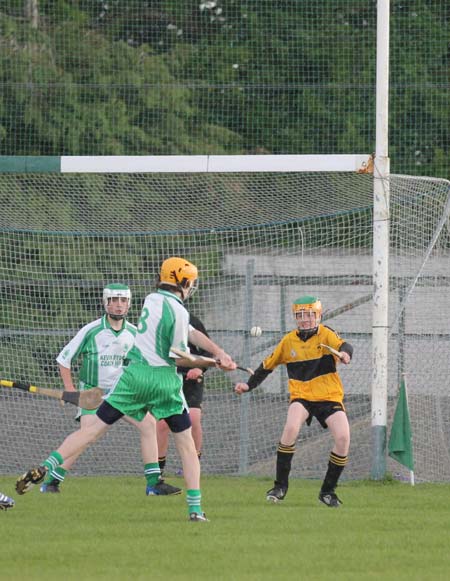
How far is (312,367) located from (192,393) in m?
1.74

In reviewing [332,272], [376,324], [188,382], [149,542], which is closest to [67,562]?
[149,542]

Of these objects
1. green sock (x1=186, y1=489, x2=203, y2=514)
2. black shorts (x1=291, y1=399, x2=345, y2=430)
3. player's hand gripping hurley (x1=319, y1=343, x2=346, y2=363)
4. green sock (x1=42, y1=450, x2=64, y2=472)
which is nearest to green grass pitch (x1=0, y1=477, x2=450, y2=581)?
green sock (x1=186, y1=489, x2=203, y2=514)

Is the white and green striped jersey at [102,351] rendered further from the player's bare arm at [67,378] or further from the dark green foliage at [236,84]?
the dark green foliage at [236,84]

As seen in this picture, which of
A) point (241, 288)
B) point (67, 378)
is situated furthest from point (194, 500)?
point (241, 288)

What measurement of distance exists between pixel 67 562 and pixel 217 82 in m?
17.8

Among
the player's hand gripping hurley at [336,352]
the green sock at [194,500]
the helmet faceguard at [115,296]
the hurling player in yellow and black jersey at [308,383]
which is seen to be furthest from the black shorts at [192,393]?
the green sock at [194,500]

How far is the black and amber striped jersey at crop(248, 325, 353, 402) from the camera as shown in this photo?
965cm

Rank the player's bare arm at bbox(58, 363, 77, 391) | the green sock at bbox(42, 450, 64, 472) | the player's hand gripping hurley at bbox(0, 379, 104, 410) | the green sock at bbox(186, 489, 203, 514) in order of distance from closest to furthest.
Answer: the green sock at bbox(186, 489, 203, 514)
the green sock at bbox(42, 450, 64, 472)
the player's hand gripping hurley at bbox(0, 379, 104, 410)
the player's bare arm at bbox(58, 363, 77, 391)

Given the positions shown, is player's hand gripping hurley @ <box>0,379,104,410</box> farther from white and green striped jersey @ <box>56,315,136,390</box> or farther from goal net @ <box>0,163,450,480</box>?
goal net @ <box>0,163,450,480</box>

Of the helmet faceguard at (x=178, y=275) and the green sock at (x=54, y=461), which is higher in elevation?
the helmet faceguard at (x=178, y=275)

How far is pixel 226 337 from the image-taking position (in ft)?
51.2

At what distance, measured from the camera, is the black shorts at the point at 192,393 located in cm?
1115

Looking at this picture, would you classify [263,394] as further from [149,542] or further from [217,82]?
[217,82]

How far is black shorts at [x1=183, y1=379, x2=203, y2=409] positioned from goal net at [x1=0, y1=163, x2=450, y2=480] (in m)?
1.25
